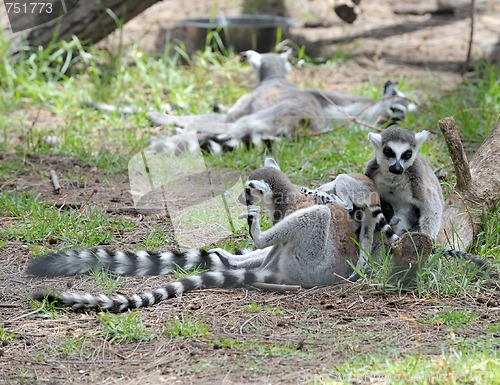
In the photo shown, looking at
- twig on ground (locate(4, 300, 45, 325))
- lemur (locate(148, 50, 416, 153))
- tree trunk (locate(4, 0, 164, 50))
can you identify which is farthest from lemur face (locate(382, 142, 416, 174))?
tree trunk (locate(4, 0, 164, 50))

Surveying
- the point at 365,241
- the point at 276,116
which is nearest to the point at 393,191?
the point at 365,241

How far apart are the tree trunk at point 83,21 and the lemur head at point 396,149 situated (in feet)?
16.8

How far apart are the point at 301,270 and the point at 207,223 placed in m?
1.37

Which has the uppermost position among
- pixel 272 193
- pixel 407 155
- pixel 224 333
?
pixel 407 155

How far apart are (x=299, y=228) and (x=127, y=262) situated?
111cm

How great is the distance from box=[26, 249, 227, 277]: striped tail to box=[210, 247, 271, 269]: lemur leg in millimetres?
55

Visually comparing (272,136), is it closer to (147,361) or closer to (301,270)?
(301,270)

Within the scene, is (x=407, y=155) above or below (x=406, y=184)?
above

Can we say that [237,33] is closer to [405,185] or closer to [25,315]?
[405,185]

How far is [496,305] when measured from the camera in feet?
14.5

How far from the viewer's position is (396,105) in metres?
8.05

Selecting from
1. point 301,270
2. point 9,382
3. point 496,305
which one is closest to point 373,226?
point 301,270

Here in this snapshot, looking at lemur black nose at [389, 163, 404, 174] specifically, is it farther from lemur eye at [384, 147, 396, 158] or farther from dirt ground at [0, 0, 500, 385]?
dirt ground at [0, 0, 500, 385]

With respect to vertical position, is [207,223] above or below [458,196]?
below
